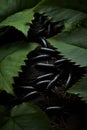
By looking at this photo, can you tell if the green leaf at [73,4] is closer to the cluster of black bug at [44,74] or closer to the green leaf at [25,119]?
the cluster of black bug at [44,74]

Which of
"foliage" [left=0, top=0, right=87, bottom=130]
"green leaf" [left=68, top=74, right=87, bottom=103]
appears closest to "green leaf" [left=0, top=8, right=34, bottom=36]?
"foliage" [left=0, top=0, right=87, bottom=130]

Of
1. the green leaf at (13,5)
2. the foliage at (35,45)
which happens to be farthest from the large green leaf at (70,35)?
the green leaf at (13,5)

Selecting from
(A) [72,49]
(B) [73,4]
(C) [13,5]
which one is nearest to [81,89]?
(A) [72,49]

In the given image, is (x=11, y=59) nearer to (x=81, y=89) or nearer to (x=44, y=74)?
(x=44, y=74)

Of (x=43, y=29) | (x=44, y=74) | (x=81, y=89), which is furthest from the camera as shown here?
(x=43, y=29)

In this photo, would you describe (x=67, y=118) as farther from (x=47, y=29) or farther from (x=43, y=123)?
(x=47, y=29)

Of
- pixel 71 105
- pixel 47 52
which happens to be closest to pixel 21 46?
pixel 47 52
